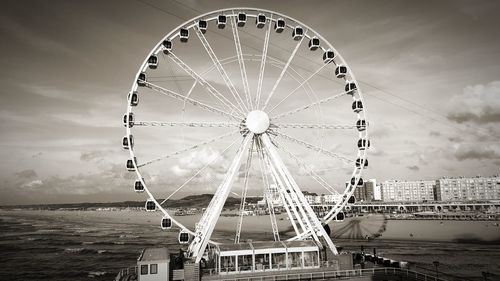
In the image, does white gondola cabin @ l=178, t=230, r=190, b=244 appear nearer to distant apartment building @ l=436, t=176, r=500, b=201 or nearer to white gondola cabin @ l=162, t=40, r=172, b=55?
white gondola cabin @ l=162, t=40, r=172, b=55

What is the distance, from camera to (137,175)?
28.4 meters

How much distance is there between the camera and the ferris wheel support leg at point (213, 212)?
26203mm

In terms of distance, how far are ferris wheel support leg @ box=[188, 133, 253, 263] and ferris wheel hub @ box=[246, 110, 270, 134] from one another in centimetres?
75

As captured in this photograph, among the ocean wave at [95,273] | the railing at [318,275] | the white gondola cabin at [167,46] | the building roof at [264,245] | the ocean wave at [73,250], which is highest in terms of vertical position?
the white gondola cabin at [167,46]

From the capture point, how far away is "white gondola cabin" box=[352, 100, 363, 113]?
32531 mm

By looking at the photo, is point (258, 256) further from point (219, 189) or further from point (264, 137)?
point (264, 137)

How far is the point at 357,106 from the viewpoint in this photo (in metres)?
32.6

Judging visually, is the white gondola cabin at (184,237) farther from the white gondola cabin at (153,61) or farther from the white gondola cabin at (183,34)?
A: the white gondola cabin at (183,34)

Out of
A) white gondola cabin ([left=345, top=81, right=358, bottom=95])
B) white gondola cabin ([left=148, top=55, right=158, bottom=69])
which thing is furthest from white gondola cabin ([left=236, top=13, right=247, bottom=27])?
white gondola cabin ([left=345, top=81, right=358, bottom=95])

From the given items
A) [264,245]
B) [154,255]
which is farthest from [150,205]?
[264,245]

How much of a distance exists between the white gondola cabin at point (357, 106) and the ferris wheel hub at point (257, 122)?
9.25 m

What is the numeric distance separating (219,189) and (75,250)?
2033 inches

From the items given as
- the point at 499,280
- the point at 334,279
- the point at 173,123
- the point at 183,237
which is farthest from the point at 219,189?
the point at 499,280

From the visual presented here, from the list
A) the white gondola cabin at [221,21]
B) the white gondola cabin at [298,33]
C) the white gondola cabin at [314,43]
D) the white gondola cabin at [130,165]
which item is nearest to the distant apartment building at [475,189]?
the white gondola cabin at [314,43]
